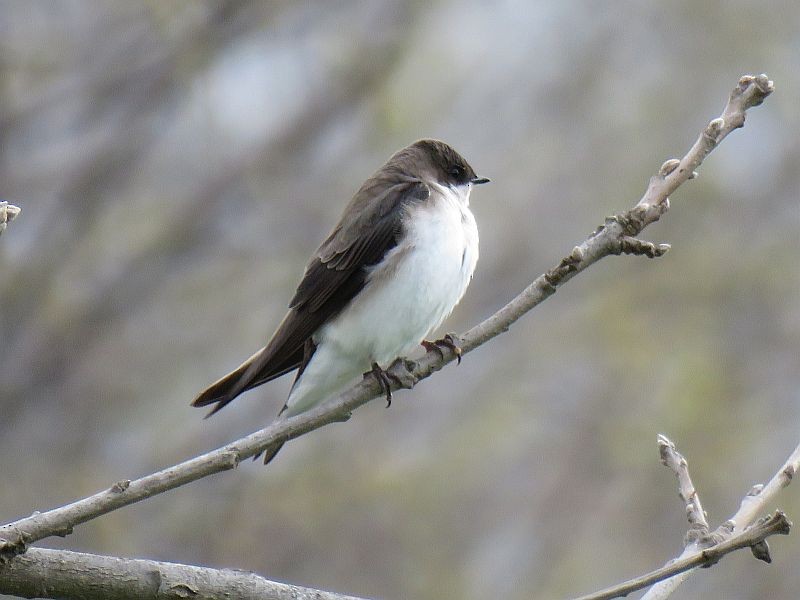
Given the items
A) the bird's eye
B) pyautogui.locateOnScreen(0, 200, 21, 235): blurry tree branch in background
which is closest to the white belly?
the bird's eye

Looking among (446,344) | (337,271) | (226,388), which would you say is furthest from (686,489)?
(337,271)

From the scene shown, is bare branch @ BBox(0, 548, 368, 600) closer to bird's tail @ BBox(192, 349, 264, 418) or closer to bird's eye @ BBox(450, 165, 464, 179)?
bird's tail @ BBox(192, 349, 264, 418)

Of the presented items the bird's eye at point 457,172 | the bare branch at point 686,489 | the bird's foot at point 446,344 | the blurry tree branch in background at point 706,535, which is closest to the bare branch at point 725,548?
the blurry tree branch in background at point 706,535

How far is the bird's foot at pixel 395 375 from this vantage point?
3537 millimetres

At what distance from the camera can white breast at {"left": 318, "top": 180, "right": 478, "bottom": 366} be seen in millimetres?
4328

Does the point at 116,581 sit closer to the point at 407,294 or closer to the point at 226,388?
the point at 226,388

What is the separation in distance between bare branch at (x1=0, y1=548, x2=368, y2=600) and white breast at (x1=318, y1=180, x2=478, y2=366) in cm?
188

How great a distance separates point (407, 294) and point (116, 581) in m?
2.08

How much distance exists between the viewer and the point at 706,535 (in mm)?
2619

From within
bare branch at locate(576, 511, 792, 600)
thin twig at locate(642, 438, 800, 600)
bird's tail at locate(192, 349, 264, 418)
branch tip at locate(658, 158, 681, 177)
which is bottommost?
bare branch at locate(576, 511, 792, 600)

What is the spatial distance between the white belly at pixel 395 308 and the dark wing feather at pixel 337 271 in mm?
48

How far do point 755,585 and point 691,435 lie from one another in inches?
54.1

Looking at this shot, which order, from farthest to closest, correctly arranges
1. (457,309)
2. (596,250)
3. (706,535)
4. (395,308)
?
(457,309), (395,308), (596,250), (706,535)

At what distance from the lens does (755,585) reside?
28.6 ft
